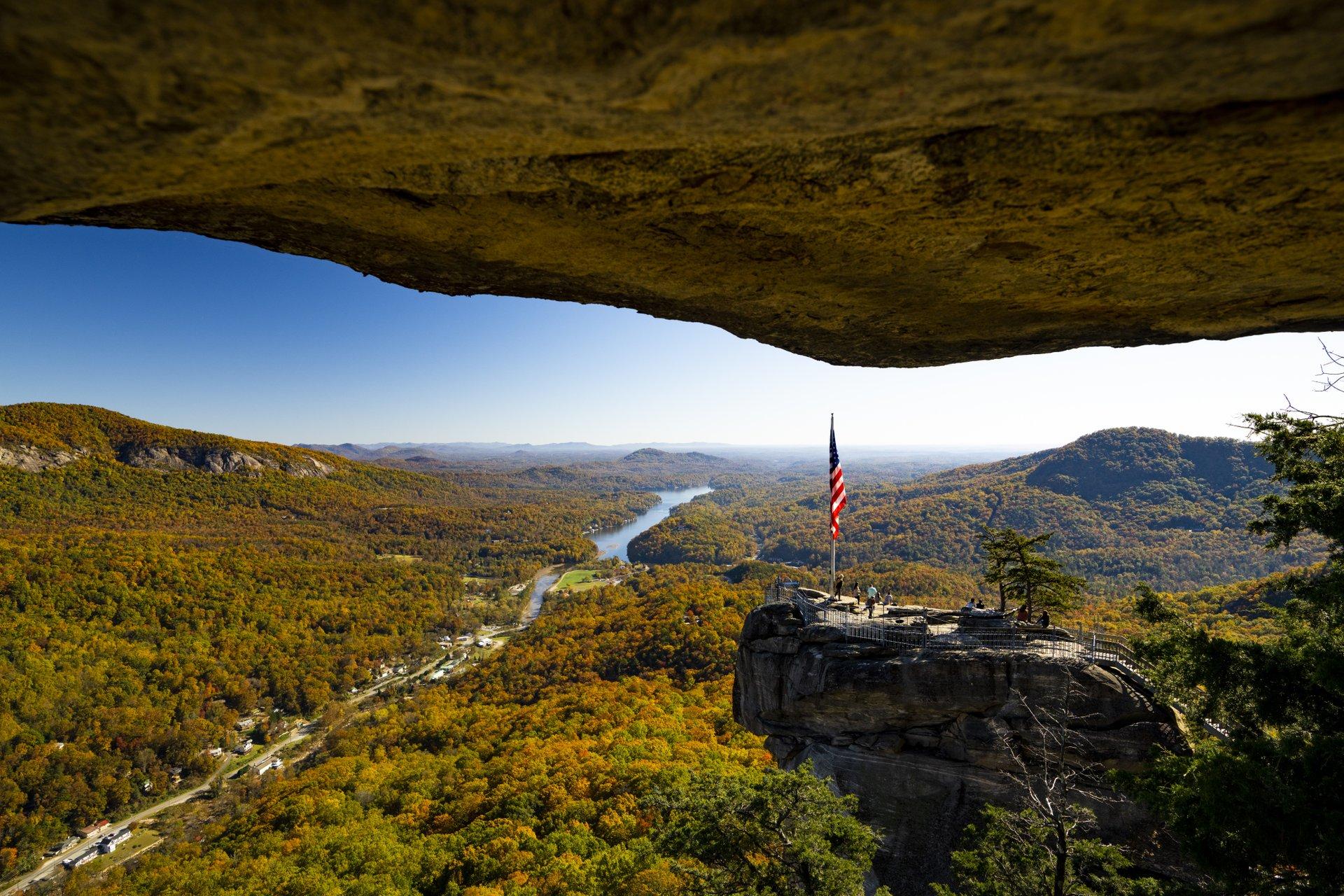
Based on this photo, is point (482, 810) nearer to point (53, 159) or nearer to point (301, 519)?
point (53, 159)

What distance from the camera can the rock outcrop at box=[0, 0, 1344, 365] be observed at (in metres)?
1.75

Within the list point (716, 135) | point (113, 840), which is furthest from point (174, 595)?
point (716, 135)

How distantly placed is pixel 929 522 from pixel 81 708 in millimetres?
133334

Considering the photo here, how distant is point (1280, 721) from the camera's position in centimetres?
795

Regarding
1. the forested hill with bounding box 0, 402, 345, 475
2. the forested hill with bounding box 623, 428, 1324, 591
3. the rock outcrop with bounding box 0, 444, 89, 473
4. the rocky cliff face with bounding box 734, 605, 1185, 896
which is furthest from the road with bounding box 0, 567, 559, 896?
the forested hill with bounding box 0, 402, 345, 475

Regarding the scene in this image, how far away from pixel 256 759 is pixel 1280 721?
6699 centimetres

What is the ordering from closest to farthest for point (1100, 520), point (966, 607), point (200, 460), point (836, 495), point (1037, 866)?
point (1037, 866), point (836, 495), point (966, 607), point (1100, 520), point (200, 460)

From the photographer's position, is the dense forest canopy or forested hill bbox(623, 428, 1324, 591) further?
forested hill bbox(623, 428, 1324, 591)

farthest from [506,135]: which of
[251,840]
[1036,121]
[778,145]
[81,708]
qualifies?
[81,708]

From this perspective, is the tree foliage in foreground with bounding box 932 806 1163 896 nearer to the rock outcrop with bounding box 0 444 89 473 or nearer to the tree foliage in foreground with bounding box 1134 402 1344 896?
the tree foliage in foreground with bounding box 1134 402 1344 896

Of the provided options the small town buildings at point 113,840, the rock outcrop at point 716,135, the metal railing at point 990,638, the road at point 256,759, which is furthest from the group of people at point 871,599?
the road at point 256,759

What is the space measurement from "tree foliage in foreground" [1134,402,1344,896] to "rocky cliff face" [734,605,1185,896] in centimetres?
275

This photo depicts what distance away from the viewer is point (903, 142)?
10.7ft

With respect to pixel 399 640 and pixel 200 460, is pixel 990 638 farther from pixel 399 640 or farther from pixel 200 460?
pixel 200 460
